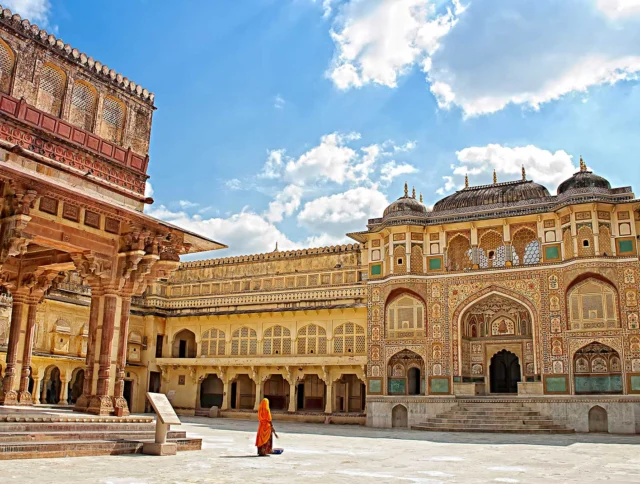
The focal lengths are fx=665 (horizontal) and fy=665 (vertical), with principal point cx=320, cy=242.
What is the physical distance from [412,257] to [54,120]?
17.6 m

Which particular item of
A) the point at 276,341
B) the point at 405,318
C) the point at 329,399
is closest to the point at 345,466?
the point at 405,318

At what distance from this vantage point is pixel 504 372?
92.8 feet

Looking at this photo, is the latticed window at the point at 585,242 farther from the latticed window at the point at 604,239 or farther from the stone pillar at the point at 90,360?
the stone pillar at the point at 90,360

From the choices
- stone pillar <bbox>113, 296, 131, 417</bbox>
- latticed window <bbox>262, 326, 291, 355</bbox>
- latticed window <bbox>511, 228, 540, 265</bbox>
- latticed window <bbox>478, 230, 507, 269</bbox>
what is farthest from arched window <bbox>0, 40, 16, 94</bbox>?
latticed window <bbox>262, 326, 291, 355</bbox>

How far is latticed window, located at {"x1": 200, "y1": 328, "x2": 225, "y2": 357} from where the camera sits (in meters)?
33.8

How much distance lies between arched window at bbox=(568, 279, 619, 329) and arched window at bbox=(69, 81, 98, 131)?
18.4 metres

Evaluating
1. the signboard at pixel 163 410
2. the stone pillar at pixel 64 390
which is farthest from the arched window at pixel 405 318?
the signboard at pixel 163 410

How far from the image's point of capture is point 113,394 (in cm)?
1255

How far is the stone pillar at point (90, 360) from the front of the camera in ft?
40.9

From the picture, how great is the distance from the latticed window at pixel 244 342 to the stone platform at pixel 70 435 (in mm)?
20563

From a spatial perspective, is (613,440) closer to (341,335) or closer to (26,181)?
(341,335)

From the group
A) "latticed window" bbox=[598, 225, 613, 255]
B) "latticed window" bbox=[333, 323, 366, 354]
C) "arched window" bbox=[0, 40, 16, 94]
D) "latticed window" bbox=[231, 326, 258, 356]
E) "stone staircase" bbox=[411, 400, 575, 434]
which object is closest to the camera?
"arched window" bbox=[0, 40, 16, 94]

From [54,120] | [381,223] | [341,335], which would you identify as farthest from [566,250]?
[54,120]

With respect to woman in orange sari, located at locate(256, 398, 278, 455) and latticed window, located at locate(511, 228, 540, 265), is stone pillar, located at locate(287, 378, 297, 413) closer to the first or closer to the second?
latticed window, located at locate(511, 228, 540, 265)
